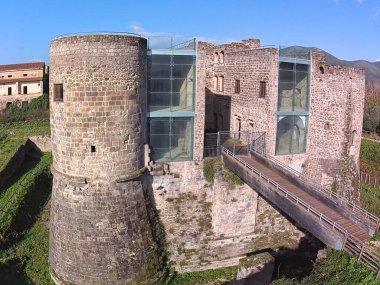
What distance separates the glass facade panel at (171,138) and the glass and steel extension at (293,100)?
4.18 metres

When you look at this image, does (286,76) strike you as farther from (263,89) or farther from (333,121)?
(333,121)

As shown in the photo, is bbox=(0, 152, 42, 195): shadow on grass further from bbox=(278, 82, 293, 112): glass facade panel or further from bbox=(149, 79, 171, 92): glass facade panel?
bbox=(278, 82, 293, 112): glass facade panel

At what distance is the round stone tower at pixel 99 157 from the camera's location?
39.0 feet

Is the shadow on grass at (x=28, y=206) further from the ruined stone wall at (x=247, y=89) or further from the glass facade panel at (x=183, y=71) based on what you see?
the ruined stone wall at (x=247, y=89)

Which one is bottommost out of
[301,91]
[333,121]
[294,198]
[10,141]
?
[10,141]

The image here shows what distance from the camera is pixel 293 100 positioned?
16.3 metres

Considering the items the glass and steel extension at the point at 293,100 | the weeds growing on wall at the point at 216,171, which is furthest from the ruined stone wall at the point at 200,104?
the glass and steel extension at the point at 293,100

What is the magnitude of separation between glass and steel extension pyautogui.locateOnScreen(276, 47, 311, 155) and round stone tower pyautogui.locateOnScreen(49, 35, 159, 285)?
6.26 m

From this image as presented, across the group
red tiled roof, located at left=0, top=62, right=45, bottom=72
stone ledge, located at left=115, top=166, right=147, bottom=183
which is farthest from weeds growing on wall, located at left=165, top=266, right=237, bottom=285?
red tiled roof, located at left=0, top=62, right=45, bottom=72

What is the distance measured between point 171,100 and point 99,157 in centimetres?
360

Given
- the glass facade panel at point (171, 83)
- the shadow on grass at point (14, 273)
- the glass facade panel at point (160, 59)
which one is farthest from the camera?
the glass facade panel at point (171, 83)

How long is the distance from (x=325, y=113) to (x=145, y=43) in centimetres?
883

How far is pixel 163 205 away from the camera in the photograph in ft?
46.0

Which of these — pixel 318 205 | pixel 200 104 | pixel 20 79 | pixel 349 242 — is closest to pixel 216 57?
pixel 200 104
